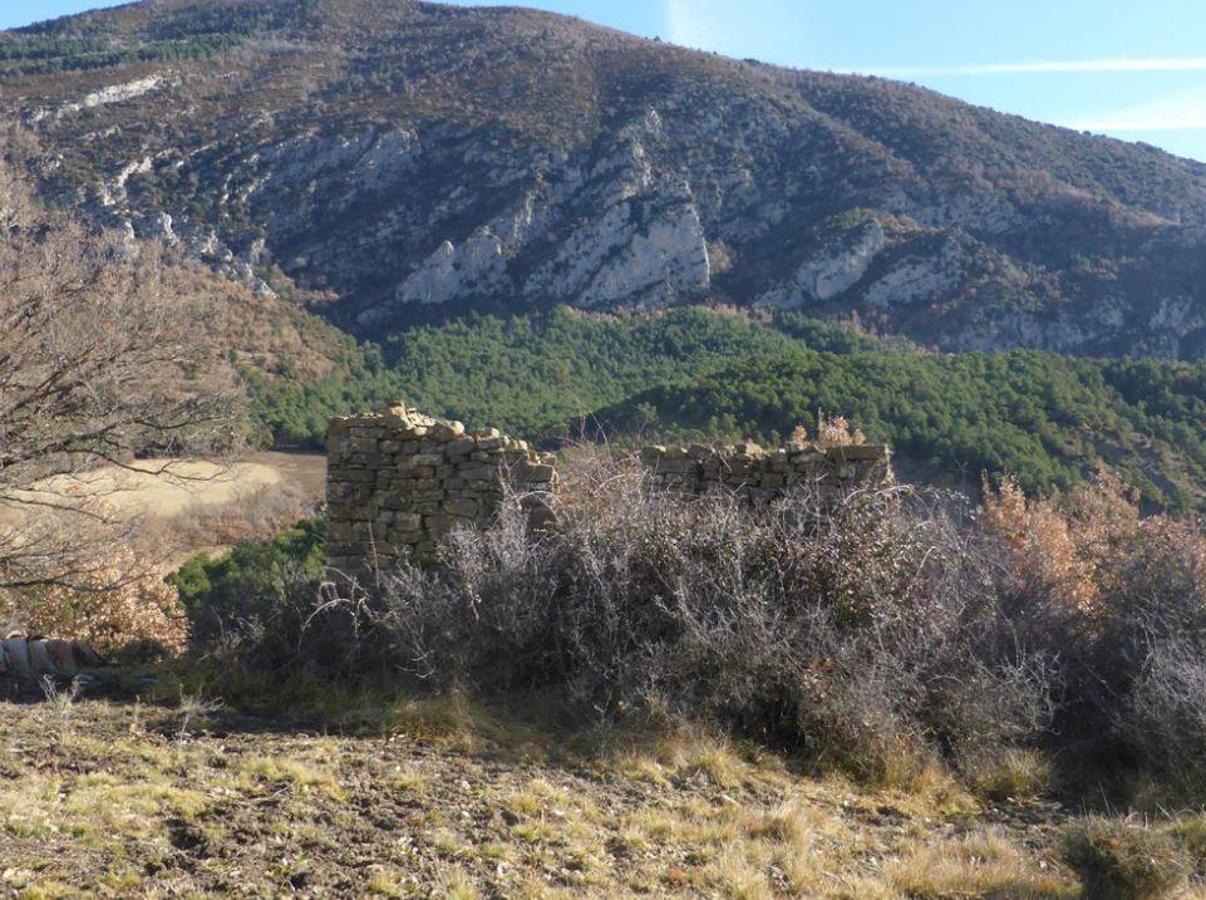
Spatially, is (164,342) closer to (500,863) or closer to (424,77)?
(500,863)

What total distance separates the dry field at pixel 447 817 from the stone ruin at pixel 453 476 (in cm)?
216

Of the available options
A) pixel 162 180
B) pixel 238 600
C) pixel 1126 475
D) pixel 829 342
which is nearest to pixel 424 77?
pixel 162 180

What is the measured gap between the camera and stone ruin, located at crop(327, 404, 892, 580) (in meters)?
8.09

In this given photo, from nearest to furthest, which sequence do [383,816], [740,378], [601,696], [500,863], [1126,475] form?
[500,863]
[383,816]
[601,696]
[1126,475]
[740,378]

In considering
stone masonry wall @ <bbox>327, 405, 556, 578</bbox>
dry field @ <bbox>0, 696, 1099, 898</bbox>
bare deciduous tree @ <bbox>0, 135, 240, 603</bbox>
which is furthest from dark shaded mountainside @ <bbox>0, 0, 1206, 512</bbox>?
dry field @ <bbox>0, 696, 1099, 898</bbox>

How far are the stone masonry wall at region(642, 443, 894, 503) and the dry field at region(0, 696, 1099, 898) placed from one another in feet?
8.52

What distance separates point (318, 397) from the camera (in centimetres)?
3447

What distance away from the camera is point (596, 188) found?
61.1 meters

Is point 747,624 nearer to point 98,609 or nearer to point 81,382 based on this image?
point 81,382

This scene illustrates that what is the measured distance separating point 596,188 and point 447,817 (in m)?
59.1

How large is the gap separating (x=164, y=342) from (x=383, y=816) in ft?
31.7

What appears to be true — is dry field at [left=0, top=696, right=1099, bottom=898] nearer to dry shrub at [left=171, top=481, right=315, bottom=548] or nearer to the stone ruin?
the stone ruin

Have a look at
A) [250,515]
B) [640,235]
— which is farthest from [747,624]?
[640,235]

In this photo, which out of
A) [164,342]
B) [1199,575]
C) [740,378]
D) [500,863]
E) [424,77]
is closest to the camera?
[500,863]
